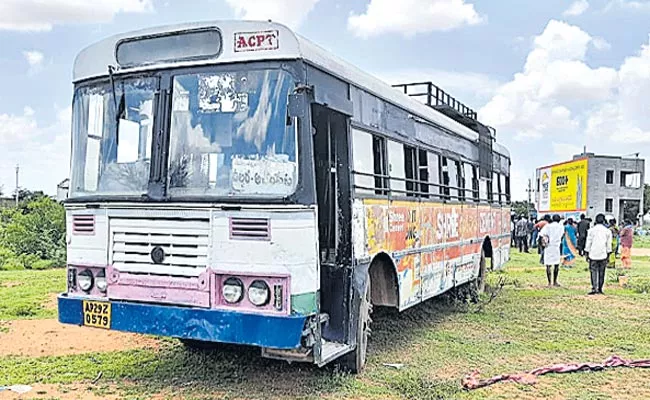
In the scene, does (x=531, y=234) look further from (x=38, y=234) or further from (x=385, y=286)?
(x=385, y=286)

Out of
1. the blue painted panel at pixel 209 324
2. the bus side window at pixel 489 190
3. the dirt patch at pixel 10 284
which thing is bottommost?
the dirt patch at pixel 10 284

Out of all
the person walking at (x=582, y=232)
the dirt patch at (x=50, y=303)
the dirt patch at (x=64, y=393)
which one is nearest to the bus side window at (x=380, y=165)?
the dirt patch at (x=64, y=393)

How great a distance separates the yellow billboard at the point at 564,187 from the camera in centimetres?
4456

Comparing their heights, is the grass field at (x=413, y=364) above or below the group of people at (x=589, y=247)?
below

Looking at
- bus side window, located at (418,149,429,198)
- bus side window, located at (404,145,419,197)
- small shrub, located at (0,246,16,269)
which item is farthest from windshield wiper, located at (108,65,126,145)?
small shrub, located at (0,246,16,269)

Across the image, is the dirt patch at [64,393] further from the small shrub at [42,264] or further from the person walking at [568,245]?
the person walking at [568,245]

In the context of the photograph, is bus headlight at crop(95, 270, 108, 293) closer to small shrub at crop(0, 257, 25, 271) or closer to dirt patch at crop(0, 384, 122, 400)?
dirt patch at crop(0, 384, 122, 400)

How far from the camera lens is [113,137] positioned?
618cm

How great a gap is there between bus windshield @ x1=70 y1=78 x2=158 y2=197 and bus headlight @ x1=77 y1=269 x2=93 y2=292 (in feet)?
2.28

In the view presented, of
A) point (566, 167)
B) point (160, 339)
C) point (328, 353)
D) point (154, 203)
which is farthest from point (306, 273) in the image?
point (566, 167)

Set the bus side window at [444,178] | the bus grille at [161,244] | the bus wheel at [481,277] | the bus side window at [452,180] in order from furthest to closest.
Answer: the bus wheel at [481,277] → the bus side window at [452,180] → the bus side window at [444,178] → the bus grille at [161,244]

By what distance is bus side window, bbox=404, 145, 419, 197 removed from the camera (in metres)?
8.34

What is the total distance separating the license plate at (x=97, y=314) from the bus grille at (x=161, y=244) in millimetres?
353

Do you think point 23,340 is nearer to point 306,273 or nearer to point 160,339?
point 160,339
